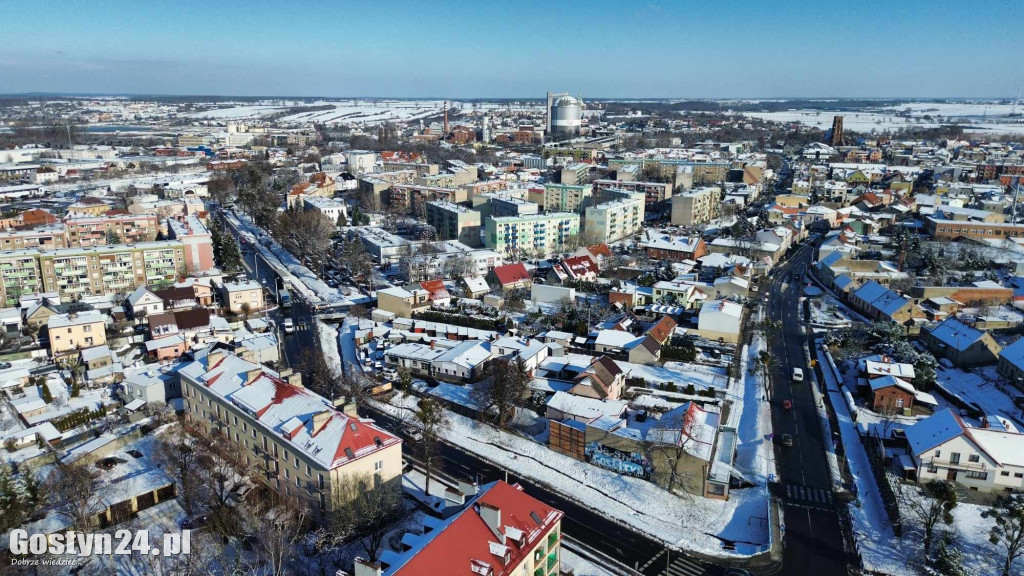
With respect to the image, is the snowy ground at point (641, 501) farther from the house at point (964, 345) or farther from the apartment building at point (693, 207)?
the apartment building at point (693, 207)

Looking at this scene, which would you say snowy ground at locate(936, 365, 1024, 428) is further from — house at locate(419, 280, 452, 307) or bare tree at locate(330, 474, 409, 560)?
house at locate(419, 280, 452, 307)

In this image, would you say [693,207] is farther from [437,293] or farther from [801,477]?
[801,477]

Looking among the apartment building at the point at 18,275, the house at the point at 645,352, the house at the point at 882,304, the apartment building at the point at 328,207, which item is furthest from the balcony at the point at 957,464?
the apartment building at the point at 328,207

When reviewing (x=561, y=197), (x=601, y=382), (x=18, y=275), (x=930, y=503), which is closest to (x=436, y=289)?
(x=601, y=382)


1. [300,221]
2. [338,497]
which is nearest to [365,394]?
[338,497]

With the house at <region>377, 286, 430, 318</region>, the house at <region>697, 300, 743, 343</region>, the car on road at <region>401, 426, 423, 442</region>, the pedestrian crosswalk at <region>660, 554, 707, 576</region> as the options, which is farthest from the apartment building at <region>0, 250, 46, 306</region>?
the pedestrian crosswalk at <region>660, 554, 707, 576</region>
